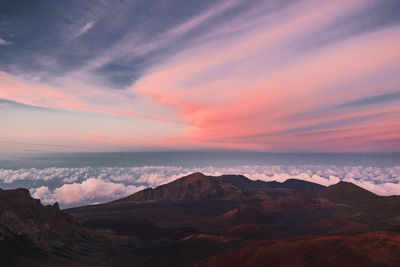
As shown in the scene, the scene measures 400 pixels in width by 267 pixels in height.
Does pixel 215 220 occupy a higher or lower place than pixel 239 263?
lower

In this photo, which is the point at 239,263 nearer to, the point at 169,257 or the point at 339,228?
the point at 169,257

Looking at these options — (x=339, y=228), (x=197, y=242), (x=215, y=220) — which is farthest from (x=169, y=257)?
(x=339, y=228)

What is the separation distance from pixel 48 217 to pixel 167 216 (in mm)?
85265

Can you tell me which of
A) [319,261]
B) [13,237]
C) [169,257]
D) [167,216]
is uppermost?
[319,261]

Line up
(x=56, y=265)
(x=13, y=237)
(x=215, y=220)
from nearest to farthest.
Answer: (x=56, y=265)
(x=13, y=237)
(x=215, y=220)

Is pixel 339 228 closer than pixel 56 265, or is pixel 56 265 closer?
pixel 56 265

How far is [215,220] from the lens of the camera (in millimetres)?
155250

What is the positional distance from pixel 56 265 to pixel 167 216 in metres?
119

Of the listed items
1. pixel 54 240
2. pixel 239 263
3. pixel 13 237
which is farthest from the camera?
pixel 54 240

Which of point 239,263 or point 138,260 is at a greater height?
point 239,263

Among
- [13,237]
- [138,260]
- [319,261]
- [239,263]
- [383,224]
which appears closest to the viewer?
[319,261]

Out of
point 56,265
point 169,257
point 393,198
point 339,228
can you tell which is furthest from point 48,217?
point 393,198

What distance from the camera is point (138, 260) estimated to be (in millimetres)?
76438

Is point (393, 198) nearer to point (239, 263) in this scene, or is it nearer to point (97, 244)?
point (239, 263)
